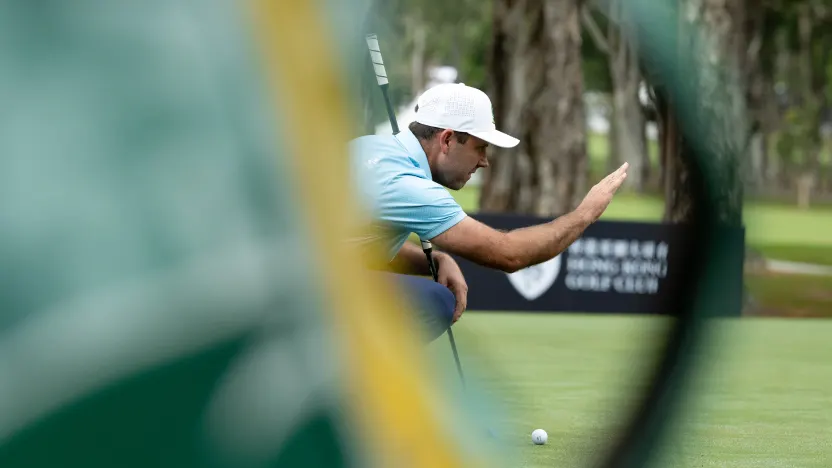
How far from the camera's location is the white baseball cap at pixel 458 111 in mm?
5629

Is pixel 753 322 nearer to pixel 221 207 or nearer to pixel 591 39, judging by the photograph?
pixel 221 207

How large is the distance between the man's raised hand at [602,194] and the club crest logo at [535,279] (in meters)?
9.55

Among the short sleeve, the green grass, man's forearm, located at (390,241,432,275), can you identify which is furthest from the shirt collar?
the green grass

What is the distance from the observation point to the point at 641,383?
8.89 feet

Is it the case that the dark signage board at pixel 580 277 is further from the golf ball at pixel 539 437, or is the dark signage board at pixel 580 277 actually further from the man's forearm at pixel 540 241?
the man's forearm at pixel 540 241

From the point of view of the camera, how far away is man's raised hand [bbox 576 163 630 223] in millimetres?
4824

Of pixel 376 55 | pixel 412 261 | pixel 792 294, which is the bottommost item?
pixel 792 294

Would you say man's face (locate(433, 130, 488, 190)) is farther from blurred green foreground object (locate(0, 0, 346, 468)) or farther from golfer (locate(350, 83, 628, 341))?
blurred green foreground object (locate(0, 0, 346, 468))

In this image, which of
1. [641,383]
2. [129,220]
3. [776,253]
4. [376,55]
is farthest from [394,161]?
[776,253]

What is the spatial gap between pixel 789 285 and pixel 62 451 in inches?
772

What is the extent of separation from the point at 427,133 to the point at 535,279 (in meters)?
9.01

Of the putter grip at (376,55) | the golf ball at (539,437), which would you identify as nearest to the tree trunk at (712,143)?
the putter grip at (376,55)

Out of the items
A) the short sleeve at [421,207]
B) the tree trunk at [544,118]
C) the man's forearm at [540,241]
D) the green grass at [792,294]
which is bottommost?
the green grass at [792,294]

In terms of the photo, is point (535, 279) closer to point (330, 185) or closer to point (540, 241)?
point (540, 241)
